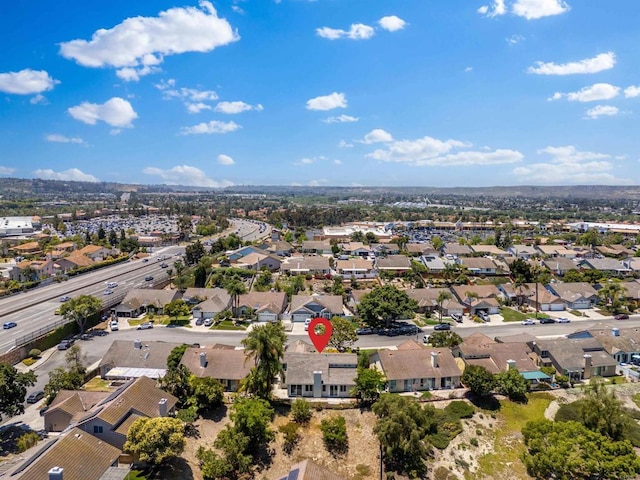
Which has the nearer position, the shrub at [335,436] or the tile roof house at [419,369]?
→ the shrub at [335,436]

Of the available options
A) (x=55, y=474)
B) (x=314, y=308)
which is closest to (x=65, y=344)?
(x=55, y=474)

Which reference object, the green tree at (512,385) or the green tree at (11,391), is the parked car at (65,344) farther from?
the green tree at (512,385)

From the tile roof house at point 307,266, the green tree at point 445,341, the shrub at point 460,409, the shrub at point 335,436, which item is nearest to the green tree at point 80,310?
the shrub at point 335,436

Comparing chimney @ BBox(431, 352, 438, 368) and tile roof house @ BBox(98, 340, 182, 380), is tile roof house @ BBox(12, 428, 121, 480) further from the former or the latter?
chimney @ BBox(431, 352, 438, 368)

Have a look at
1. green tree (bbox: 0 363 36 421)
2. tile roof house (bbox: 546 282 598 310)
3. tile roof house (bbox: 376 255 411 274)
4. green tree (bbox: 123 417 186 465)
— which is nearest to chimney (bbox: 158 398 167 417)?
green tree (bbox: 123 417 186 465)

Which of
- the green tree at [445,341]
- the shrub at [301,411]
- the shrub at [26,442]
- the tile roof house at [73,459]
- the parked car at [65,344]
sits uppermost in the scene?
the tile roof house at [73,459]

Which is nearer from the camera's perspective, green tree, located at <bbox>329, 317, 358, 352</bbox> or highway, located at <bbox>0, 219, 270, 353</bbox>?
green tree, located at <bbox>329, 317, 358, 352</bbox>

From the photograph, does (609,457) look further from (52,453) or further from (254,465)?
(52,453)

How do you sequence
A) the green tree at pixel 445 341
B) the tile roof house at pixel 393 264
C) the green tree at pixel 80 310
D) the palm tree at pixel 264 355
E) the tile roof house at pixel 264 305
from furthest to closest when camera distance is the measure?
the tile roof house at pixel 393 264 < the tile roof house at pixel 264 305 < the green tree at pixel 80 310 < the green tree at pixel 445 341 < the palm tree at pixel 264 355
